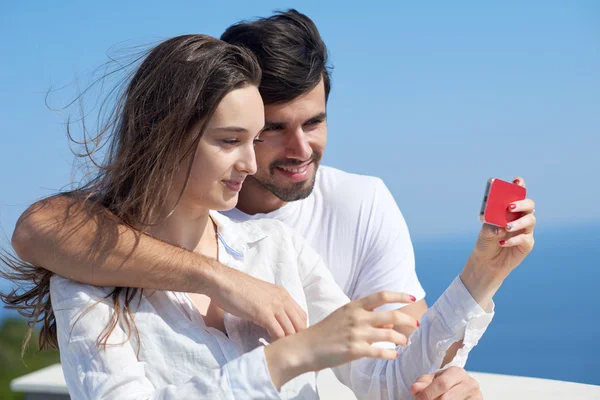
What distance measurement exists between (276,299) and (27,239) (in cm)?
65

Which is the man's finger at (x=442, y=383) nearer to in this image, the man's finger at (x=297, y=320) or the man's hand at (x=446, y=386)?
the man's hand at (x=446, y=386)

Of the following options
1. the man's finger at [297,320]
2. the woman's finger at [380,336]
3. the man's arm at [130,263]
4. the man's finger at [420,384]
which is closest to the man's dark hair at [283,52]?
the man's arm at [130,263]

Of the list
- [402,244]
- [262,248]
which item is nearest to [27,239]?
[262,248]

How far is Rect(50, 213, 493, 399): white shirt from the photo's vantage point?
156 centimetres

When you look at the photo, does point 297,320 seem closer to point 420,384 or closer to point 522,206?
point 420,384

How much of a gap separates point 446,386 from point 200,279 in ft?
2.23

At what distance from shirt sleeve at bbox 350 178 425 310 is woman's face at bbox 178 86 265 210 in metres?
1.13

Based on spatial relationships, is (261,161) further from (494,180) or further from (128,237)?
(494,180)

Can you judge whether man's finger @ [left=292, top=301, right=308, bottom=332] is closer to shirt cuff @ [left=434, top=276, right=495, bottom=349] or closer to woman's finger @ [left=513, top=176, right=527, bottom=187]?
shirt cuff @ [left=434, top=276, right=495, bottom=349]

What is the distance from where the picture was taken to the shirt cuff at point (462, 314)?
6.12 feet

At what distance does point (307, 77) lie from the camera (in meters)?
2.56

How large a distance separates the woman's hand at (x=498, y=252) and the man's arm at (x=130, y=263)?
483 mm

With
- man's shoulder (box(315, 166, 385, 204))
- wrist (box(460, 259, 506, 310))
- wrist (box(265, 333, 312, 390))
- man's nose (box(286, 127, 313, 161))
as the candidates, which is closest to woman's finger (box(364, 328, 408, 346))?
wrist (box(265, 333, 312, 390))

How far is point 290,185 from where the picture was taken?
8.70ft
